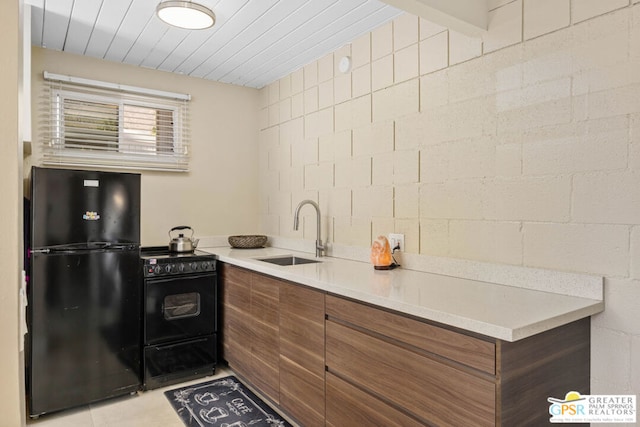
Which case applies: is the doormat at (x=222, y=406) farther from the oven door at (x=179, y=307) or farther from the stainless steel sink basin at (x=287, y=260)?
the stainless steel sink basin at (x=287, y=260)

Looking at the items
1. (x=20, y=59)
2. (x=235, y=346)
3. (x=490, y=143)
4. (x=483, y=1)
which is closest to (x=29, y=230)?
(x=235, y=346)

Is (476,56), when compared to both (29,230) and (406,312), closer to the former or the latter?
(406,312)

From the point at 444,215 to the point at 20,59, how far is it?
1.92m

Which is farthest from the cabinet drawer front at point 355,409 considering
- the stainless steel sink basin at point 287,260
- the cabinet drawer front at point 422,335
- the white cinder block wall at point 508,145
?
the stainless steel sink basin at point 287,260

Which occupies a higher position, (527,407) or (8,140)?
(8,140)

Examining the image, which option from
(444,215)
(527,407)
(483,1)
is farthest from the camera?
(444,215)

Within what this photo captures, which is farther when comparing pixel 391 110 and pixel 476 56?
pixel 391 110

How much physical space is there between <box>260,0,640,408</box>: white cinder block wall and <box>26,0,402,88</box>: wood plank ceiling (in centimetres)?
24

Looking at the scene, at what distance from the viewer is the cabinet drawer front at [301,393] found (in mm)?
2004

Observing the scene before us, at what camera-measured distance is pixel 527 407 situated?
131 centimetres

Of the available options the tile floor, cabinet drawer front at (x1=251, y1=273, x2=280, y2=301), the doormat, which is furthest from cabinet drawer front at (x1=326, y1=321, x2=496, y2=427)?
the tile floor

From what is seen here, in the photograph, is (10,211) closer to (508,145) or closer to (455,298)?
(455,298)

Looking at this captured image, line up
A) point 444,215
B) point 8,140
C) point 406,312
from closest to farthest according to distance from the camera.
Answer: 1. point 8,140
2. point 406,312
3. point 444,215

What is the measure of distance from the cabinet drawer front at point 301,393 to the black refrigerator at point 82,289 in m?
1.15
